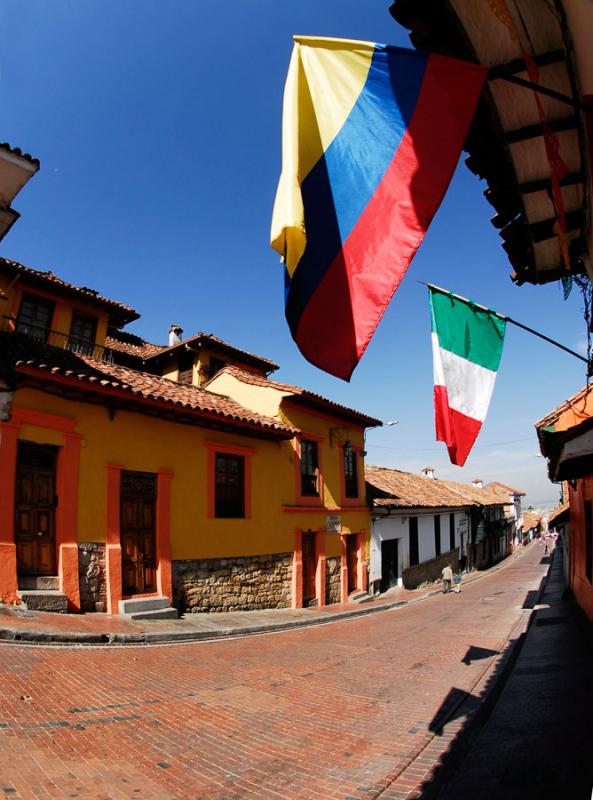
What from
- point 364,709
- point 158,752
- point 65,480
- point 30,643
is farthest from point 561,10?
point 65,480

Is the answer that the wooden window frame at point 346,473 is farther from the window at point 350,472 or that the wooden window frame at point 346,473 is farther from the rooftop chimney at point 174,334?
the rooftop chimney at point 174,334

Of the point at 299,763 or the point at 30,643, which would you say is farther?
the point at 30,643

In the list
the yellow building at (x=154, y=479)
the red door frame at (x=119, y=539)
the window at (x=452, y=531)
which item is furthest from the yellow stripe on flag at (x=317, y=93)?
the window at (x=452, y=531)

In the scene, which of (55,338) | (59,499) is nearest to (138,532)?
(59,499)

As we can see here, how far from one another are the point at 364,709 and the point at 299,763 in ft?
6.10

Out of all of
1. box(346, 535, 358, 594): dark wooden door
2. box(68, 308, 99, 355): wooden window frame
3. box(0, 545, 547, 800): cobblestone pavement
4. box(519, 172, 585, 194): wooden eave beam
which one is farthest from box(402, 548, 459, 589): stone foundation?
box(519, 172, 585, 194): wooden eave beam

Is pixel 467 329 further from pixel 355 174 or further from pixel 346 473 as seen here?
pixel 346 473

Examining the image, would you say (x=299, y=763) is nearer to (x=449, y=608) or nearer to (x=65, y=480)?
(x=65, y=480)

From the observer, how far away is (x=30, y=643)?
23.1ft

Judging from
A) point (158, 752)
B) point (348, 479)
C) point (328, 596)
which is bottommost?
point (328, 596)

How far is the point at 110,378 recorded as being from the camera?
35.4ft

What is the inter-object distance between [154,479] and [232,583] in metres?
3.70

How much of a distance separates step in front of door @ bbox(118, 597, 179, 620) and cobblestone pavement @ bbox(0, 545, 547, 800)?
162cm

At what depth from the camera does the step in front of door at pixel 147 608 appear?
32.4 feet
